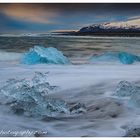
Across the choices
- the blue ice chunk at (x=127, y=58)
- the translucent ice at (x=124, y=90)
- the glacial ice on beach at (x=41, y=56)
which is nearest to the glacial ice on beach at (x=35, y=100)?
the glacial ice on beach at (x=41, y=56)

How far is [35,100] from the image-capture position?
209 centimetres

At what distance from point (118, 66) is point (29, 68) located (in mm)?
511

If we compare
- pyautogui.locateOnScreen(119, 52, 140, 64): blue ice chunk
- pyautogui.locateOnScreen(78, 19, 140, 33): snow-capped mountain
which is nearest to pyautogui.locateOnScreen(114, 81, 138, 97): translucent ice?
pyautogui.locateOnScreen(119, 52, 140, 64): blue ice chunk

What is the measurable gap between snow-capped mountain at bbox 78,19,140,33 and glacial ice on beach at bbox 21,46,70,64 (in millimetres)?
198

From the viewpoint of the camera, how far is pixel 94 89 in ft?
6.93

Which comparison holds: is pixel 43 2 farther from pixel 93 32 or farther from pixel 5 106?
pixel 5 106

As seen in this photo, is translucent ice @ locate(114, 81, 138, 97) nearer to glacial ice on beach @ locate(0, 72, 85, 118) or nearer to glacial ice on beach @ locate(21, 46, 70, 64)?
glacial ice on beach @ locate(0, 72, 85, 118)

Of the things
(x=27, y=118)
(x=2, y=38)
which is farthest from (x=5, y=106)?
(x=2, y=38)

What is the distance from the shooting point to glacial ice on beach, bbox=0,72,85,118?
2.09 meters

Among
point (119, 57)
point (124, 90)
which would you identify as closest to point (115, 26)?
point (119, 57)

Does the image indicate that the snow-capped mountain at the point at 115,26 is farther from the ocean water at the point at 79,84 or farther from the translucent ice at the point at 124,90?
the translucent ice at the point at 124,90

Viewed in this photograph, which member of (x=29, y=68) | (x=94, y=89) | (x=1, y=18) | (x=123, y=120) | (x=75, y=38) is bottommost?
(x=123, y=120)

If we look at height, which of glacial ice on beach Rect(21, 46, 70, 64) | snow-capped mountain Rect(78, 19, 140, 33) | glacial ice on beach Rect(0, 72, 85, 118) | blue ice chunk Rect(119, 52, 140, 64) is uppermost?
snow-capped mountain Rect(78, 19, 140, 33)

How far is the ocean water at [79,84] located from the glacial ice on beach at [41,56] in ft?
0.08
